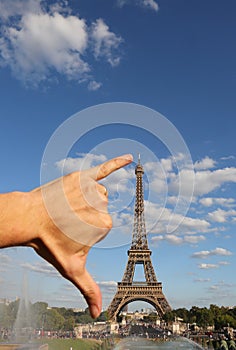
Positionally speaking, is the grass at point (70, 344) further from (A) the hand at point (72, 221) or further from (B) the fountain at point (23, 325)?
(A) the hand at point (72, 221)

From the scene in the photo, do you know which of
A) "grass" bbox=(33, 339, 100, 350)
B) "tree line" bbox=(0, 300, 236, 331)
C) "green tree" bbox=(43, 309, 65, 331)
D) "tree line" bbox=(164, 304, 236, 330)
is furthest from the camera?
"tree line" bbox=(164, 304, 236, 330)

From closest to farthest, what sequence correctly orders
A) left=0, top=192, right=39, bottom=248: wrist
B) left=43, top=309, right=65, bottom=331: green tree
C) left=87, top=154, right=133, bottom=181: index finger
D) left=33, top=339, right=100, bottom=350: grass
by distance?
left=0, top=192, right=39, bottom=248: wrist, left=87, top=154, right=133, bottom=181: index finger, left=33, top=339, right=100, bottom=350: grass, left=43, top=309, right=65, bottom=331: green tree

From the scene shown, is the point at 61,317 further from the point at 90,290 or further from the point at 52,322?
the point at 90,290

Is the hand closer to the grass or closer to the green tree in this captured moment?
the grass

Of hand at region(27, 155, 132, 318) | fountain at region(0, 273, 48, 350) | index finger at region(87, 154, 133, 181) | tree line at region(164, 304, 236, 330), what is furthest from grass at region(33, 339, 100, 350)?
index finger at region(87, 154, 133, 181)

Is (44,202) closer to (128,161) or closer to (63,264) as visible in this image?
(63,264)

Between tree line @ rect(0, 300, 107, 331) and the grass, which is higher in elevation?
tree line @ rect(0, 300, 107, 331)

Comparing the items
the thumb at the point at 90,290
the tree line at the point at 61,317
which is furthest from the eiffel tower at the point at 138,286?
the thumb at the point at 90,290
